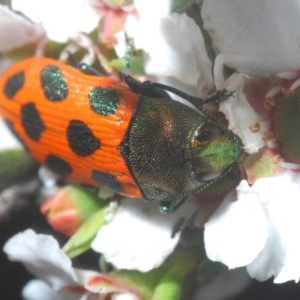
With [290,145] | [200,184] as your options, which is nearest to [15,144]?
[200,184]

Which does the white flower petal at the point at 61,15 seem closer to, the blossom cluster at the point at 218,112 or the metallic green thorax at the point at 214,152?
the blossom cluster at the point at 218,112

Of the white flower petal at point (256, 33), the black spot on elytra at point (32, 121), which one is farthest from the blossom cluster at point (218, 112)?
the black spot on elytra at point (32, 121)

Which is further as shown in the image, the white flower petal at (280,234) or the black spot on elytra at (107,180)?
the black spot on elytra at (107,180)

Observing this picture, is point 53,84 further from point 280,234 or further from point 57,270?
point 280,234

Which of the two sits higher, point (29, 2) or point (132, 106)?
point (29, 2)

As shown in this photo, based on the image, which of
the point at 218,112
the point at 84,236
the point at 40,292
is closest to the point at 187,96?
the point at 218,112

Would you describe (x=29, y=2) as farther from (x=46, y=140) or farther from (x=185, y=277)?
(x=185, y=277)

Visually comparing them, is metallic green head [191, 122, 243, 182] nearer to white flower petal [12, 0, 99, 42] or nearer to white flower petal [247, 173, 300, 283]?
white flower petal [247, 173, 300, 283]
